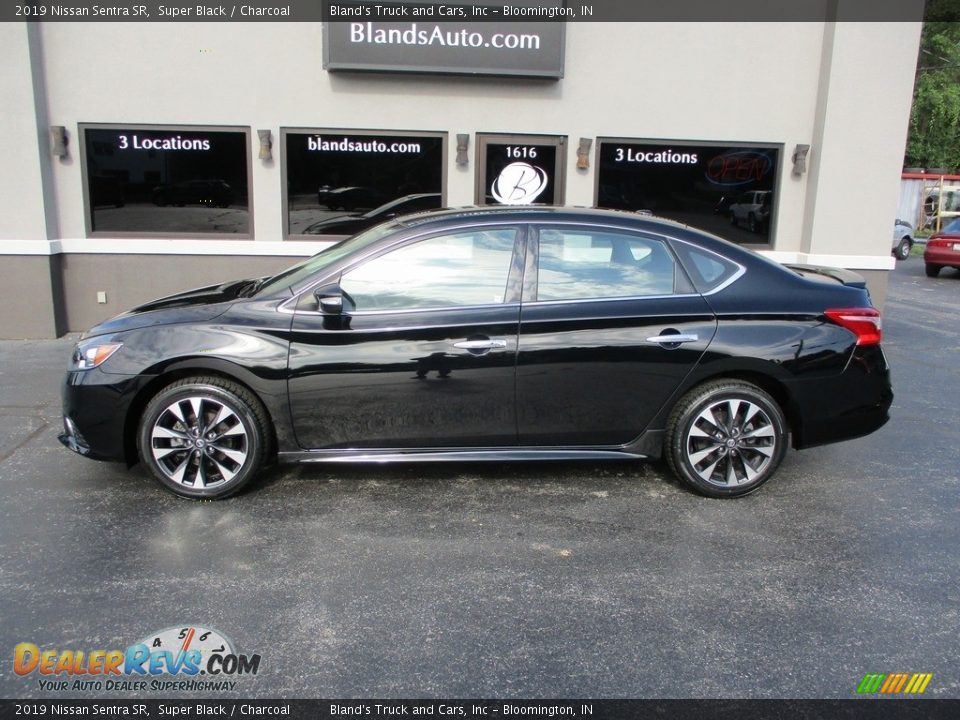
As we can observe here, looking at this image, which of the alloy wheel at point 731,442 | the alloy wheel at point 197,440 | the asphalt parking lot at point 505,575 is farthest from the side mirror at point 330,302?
the alloy wheel at point 731,442

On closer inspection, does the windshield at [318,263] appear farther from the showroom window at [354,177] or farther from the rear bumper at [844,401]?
the showroom window at [354,177]

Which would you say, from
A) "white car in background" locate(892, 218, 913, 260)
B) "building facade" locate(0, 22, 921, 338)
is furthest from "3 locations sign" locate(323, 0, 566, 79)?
"white car in background" locate(892, 218, 913, 260)

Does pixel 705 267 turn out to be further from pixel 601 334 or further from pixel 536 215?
pixel 536 215

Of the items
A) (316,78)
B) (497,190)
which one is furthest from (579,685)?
(316,78)

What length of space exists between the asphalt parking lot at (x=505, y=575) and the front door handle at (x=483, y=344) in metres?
0.93

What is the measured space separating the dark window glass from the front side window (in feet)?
0.86

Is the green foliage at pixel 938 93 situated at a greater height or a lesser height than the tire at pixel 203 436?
greater

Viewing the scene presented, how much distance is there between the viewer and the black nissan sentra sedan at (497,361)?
4395 mm

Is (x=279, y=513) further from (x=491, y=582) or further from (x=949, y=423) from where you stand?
(x=949, y=423)

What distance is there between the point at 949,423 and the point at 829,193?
12.7ft

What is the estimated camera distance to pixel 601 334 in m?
4.48

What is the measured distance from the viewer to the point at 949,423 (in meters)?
6.38

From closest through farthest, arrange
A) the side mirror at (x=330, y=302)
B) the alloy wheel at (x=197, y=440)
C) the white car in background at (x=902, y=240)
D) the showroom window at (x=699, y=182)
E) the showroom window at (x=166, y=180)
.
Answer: the side mirror at (x=330, y=302)
the alloy wheel at (x=197, y=440)
the showroom window at (x=166, y=180)
the showroom window at (x=699, y=182)
the white car in background at (x=902, y=240)

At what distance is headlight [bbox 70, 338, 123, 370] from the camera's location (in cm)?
442
